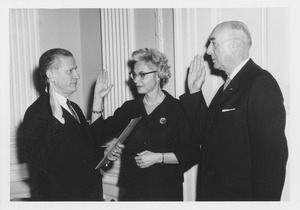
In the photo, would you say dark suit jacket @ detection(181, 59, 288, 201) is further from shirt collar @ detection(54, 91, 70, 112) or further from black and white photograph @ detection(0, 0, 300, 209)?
shirt collar @ detection(54, 91, 70, 112)

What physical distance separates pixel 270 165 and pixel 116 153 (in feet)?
3.17

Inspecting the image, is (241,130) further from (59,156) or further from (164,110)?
(59,156)

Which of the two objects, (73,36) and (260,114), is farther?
(73,36)

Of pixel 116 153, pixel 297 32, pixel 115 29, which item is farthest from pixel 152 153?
pixel 297 32

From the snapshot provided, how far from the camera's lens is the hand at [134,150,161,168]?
7.02ft

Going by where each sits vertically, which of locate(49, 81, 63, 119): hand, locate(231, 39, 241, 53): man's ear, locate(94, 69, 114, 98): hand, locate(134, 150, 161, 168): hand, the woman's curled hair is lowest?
locate(134, 150, 161, 168): hand

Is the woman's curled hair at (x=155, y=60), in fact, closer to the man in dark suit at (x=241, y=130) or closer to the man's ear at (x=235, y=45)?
the man in dark suit at (x=241, y=130)

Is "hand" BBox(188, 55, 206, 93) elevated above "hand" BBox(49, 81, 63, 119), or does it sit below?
above

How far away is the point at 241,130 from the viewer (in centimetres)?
189

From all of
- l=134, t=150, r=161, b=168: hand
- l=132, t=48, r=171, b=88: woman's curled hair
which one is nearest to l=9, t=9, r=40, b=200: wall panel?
l=132, t=48, r=171, b=88: woman's curled hair

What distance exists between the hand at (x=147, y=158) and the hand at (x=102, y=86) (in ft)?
1.85

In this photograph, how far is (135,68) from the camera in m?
2.25

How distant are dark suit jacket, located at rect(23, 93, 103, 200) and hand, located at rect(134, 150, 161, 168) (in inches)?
12.6

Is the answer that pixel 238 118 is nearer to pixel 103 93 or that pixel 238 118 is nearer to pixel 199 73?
pixel 199 73
